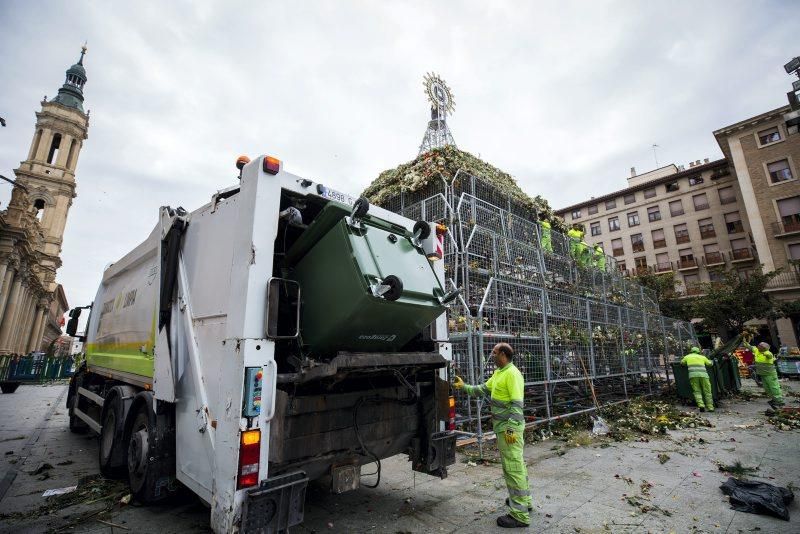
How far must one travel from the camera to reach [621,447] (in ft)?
20.2

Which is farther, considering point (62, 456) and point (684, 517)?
point (62, 456)

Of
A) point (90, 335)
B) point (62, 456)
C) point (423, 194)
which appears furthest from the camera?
point (423, 194)

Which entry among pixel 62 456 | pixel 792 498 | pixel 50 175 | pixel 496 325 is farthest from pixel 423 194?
pixel 50 175

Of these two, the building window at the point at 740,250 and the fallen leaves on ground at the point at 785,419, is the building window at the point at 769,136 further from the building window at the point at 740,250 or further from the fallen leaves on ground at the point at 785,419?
the fallen leaves on ground at the point at 785,419

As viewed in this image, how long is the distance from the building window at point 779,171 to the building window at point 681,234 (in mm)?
8203

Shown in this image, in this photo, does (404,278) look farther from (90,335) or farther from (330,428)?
(90,335)

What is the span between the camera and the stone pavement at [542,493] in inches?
133

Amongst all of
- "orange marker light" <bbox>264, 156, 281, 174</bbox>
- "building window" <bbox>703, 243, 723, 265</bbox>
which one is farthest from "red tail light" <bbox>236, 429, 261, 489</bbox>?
"building window" <bbox>703, 243, 723, 265</bbox>

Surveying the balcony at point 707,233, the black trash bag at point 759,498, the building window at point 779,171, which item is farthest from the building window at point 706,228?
the black trash bag at point 759,498

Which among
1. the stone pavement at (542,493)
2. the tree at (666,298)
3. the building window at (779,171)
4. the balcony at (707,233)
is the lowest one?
the stone pavement at (542,493)

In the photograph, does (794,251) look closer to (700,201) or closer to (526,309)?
(700,201)

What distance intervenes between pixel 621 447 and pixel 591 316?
342 centimetres

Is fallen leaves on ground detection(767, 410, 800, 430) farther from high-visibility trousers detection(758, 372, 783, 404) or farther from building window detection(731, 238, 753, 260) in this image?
building window detection(731, 238, 753, 260)

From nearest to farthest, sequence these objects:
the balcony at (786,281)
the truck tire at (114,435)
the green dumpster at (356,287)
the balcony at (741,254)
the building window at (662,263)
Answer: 1. the green dumpster at (356,287)
2. the truck tire at (114,435)
3. the balcony at (786,281)
4. the balcony at (741,254)
5. the building window at (662,263)
